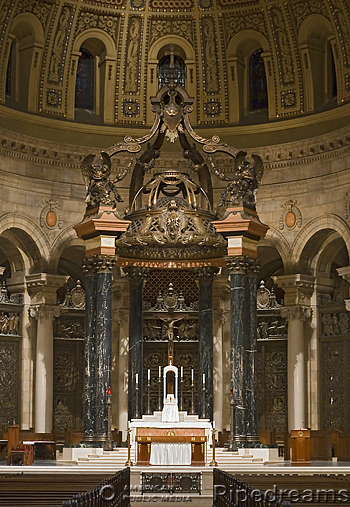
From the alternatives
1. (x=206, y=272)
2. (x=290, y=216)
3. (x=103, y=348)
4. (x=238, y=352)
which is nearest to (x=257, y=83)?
(x=290, y=216)

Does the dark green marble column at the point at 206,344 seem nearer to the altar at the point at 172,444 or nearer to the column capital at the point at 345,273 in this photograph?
the altar at the point at 172,444

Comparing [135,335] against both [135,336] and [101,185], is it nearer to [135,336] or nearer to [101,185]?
[135,336]

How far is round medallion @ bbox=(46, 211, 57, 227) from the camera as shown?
30141mm

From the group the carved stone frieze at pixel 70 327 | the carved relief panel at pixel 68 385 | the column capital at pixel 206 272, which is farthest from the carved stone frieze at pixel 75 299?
the column capital at pixel 206 272

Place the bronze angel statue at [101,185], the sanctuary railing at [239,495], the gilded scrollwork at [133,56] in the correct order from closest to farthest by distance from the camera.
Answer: the sanctuary railing at [239,495]
the bronze angel statue at [101,185]
the gilded scrollwork at [133,56]

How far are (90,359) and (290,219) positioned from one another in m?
8.76

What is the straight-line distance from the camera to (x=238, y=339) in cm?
2366

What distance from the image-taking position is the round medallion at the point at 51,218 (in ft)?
98.9

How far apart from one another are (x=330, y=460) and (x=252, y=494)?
17313 mm

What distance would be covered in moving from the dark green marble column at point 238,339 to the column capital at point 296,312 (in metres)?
6.14

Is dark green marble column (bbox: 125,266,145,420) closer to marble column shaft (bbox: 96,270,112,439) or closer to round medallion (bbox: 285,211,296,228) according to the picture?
marble column shaft (bbox: 96,270,112,439)

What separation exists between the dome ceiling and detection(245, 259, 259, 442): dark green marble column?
7.31 m

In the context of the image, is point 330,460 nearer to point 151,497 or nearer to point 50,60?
point 151,497

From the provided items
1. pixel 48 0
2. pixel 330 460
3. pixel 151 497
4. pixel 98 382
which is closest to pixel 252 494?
pixel 151 497
